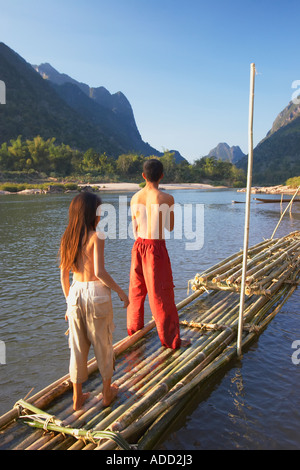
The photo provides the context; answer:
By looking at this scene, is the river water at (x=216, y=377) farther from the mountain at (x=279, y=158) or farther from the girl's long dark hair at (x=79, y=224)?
the mountain at (x=279, y=158)

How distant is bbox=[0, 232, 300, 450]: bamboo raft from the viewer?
9.29 feet

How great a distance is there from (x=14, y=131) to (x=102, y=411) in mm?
109375

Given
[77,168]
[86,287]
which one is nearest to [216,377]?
[86,287]

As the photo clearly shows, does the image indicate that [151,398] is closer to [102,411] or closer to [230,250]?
[102,411]

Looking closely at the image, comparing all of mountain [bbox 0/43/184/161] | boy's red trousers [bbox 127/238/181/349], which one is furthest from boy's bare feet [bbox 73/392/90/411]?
mountain [bbox 0/43/184/161]

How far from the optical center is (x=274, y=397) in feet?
13.1

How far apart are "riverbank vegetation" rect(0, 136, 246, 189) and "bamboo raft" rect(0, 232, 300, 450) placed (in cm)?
6557

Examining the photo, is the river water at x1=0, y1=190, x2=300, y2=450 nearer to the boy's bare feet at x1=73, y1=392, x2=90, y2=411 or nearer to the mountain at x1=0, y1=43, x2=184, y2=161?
the boy's bare feet at x1=73, y1=392, x2=90, y2=411

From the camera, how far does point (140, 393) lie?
3.42m

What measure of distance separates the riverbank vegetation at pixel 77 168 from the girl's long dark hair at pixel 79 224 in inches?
2621

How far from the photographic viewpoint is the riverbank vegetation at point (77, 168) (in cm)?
7500

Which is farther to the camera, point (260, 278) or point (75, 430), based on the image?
point (260, 278)

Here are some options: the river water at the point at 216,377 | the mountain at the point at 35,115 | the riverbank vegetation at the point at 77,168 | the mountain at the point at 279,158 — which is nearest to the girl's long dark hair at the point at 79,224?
the river water at the point at 216,377

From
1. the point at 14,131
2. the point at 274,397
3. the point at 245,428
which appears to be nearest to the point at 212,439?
the point at 245,428
